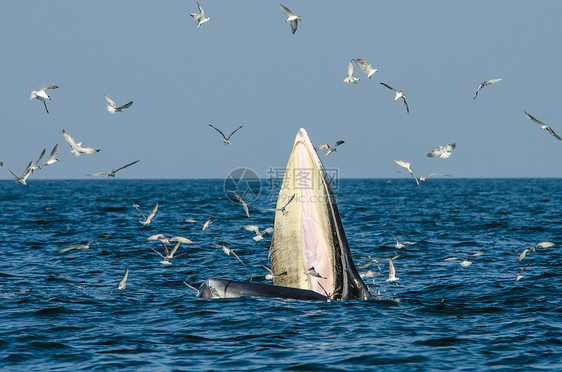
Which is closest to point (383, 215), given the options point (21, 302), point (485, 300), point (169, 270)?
point (169, 270)

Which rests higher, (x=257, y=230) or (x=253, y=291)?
(x=257, y=230)

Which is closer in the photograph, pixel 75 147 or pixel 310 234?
pixel 310 234

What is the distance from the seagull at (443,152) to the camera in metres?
12.9

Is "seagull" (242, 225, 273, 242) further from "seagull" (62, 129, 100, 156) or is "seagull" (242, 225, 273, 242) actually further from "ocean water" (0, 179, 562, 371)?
"seagull" (62, 129, 100, 156)

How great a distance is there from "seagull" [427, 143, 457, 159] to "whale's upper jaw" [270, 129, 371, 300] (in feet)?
15.0

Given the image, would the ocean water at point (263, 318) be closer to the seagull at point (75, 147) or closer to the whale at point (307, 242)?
the whale at point (307, 242)

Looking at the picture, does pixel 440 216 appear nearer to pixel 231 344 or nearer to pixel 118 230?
pixel 118 230

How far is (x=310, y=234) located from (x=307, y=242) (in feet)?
0.39

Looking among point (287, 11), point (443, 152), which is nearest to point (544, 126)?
point (443, 152)

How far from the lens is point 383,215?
1502 inches

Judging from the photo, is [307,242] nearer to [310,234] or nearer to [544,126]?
[310,234]

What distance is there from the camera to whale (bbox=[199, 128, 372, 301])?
26.9 ft

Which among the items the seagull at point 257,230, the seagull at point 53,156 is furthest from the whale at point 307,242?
the seagull at point 53,156

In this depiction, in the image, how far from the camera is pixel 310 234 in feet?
28.2
